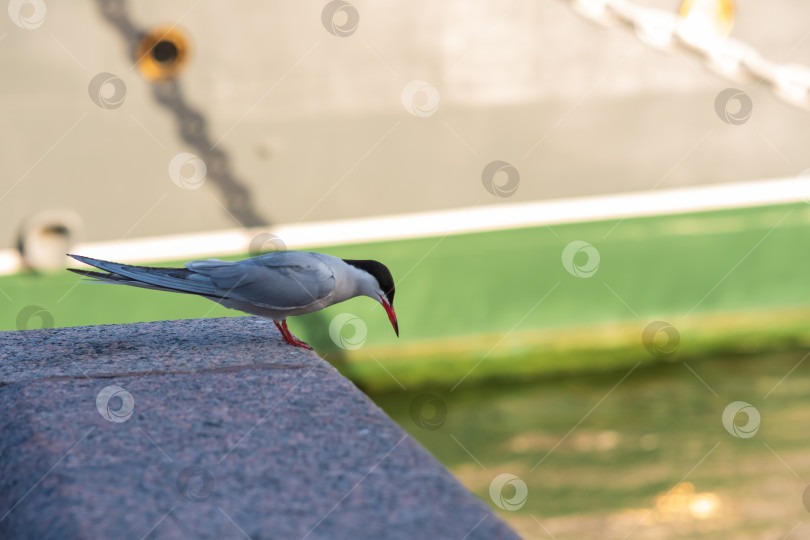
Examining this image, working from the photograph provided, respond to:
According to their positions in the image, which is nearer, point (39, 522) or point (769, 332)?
point (39, 522)

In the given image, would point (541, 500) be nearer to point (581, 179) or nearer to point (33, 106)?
point (581, 179)

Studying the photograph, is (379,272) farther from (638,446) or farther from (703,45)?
(703,45)

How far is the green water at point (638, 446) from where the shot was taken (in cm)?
673

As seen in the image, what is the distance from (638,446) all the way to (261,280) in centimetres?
501

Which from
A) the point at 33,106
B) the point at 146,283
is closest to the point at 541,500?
the point at 146,283

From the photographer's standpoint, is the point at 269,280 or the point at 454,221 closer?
the point at 269,280

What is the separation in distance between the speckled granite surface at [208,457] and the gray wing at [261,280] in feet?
1.08

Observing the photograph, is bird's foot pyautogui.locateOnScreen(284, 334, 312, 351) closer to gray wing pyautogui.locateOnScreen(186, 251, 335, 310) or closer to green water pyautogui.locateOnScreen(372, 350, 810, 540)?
gray wing pyautogui.locateOnScreen(186, 251, 335, 310)

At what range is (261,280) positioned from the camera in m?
3.87

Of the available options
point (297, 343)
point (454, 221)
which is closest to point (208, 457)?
point (297, 343)

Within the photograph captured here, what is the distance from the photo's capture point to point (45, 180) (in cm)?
816

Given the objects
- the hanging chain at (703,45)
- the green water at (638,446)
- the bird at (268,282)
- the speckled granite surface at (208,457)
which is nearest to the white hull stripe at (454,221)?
the hanging chain at (703,45)

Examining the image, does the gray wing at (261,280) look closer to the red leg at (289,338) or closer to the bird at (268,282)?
the bird at (268,282)

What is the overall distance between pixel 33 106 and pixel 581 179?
513cm
